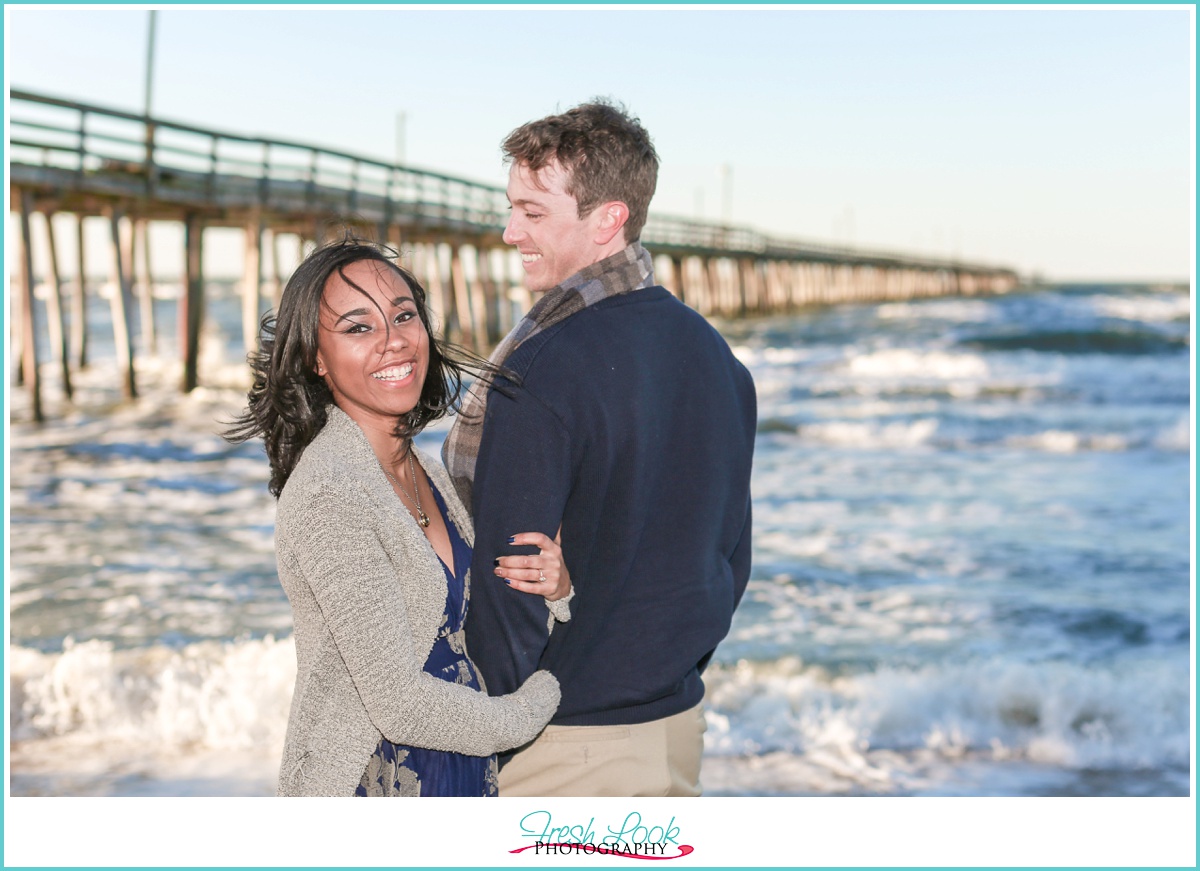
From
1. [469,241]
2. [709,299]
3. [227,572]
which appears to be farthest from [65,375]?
[709,299]

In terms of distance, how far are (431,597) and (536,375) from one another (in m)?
0.40

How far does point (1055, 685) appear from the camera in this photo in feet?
21.4

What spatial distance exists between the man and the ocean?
3.30 m

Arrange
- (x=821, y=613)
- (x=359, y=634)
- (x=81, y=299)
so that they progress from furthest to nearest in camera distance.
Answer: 1. (x=81, y=299)
2. (x=821, y=613)
3. (x=359, y=634)

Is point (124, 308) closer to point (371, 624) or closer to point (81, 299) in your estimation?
point (81, 299)

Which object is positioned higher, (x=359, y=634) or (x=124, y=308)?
(x=124, y=308)

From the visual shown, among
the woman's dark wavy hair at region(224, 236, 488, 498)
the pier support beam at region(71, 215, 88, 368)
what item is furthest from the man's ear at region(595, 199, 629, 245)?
the pier support beam at region(71, 215, 88, 368)

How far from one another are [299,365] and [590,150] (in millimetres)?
605

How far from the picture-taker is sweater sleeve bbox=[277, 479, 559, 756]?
68.5 inches

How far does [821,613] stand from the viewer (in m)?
7.92

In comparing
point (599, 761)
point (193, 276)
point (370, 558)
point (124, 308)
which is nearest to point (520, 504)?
point (370, 558)

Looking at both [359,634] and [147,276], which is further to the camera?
[147,276]

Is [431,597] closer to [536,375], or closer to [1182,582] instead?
[536,375]

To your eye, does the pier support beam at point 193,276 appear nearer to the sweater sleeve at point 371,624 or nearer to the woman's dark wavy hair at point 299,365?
the woman's dark wavy hair at point 299,365
